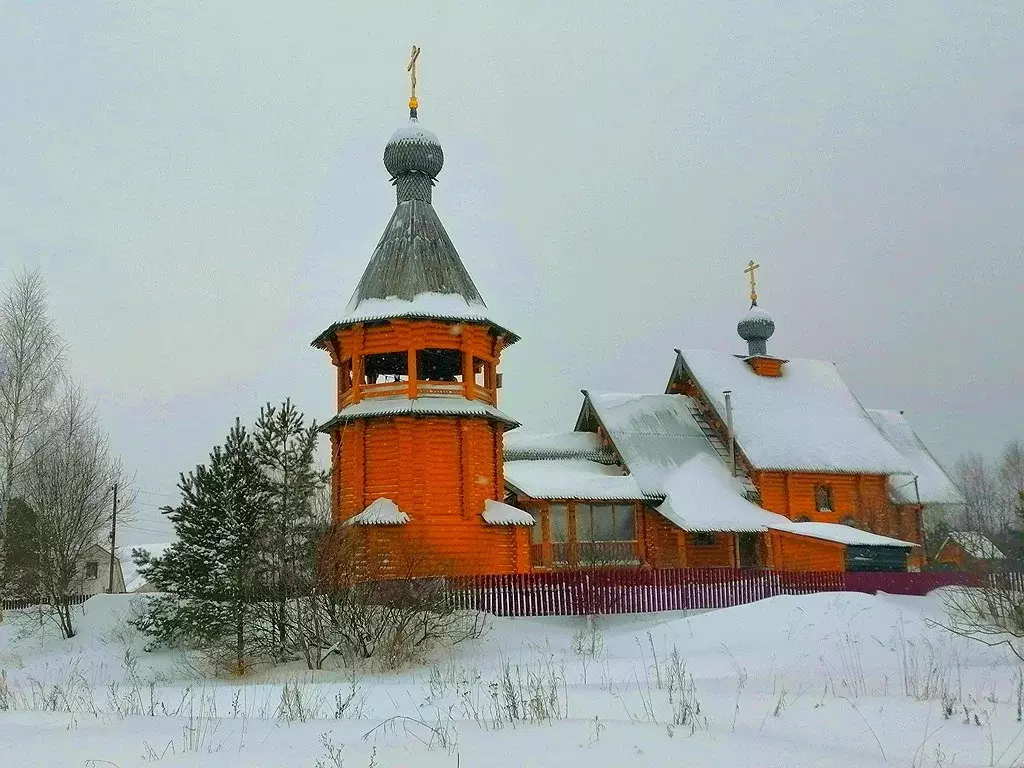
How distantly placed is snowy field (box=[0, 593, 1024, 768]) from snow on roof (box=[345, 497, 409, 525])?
494 cm

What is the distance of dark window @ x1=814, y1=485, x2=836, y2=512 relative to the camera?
99.5 feet

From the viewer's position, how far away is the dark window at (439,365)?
76.4 feet

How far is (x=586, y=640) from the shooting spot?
51.7 feet

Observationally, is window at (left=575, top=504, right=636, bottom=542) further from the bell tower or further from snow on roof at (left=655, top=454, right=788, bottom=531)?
the bell tower

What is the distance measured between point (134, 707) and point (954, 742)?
7287 mm

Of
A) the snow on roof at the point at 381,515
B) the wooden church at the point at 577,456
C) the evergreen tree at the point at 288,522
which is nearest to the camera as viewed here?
the evergreen tree at the point at 288,522

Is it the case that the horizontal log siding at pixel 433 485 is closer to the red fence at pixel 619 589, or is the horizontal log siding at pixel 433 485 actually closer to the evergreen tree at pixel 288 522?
the red fence at pixel 619 589

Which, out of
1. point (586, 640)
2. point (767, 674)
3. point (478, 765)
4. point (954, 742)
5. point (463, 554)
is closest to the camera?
point (478, 765)

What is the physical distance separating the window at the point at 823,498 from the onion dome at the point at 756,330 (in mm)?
6434

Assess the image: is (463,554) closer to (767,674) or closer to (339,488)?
(339,488)

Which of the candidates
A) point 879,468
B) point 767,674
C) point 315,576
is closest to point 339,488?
point 315,576

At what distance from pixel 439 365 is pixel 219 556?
10715 mm

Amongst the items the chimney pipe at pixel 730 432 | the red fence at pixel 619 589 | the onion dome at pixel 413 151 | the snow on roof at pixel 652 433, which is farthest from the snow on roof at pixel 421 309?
the chimney pipe at pixel 730 432

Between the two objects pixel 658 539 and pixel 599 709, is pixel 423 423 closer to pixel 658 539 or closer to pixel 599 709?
pixel 658 539
